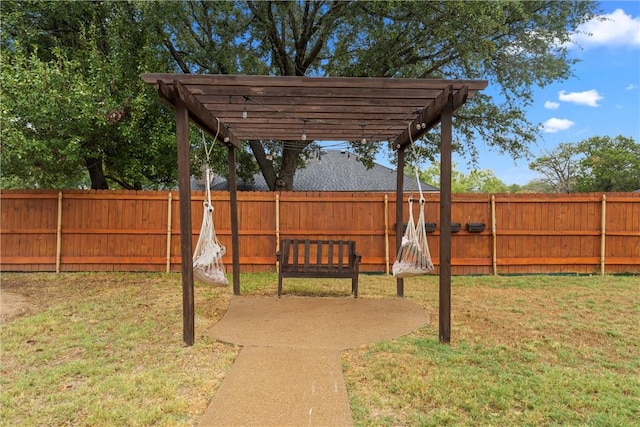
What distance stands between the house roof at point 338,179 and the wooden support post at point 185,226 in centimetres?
1178

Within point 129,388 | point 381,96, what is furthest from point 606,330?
point 129,388

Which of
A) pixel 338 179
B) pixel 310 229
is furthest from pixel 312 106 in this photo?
pixel 338 179

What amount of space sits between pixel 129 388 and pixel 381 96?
316 cm

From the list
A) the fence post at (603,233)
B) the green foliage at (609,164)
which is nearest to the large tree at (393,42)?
the fence post at (603,233)

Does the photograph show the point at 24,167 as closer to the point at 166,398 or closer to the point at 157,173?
the point at 157,173

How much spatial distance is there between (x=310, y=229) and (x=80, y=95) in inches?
182

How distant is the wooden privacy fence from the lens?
6.94 m

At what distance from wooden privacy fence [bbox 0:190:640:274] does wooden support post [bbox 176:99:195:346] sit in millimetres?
3646

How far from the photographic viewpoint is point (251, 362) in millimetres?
2920

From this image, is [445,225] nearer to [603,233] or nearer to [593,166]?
[603,233]

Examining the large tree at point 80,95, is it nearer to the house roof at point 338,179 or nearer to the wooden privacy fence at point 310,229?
the wooden privacy fence at point 310,229

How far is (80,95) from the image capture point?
20.8 ft

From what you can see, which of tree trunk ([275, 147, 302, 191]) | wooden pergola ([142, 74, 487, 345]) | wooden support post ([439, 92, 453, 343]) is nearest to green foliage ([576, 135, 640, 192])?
tree trunk ([275, 147, 302, 191])

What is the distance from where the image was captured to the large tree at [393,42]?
7.74m
